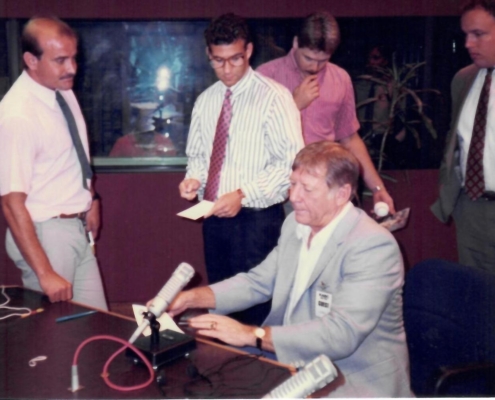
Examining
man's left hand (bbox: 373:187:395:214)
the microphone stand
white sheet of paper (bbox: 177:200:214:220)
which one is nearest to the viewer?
the microphone stand

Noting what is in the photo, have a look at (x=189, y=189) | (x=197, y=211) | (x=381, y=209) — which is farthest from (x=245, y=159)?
(x=381, y=209)

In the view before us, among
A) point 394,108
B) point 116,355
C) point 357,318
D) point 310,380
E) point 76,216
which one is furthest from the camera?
point 394,108

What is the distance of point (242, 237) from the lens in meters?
2.81

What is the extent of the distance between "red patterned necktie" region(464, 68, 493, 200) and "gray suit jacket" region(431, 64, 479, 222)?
0.09 meters

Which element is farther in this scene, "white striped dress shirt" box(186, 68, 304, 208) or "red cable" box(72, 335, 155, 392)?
"white striped dress shirt" box(186, 68, 304, 208)

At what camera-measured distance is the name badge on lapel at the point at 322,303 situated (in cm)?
193

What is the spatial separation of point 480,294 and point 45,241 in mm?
1623

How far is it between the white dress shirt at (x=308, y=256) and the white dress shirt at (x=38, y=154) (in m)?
1.02

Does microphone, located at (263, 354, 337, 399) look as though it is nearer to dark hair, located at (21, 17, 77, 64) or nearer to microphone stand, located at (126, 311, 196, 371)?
microphone stand, located at (126, 311, 196, 371)

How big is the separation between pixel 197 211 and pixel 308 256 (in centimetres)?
63

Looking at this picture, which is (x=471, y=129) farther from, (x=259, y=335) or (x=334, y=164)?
(x=259, y=335)

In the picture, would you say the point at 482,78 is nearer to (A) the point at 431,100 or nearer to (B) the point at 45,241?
(A) the point at 431,100

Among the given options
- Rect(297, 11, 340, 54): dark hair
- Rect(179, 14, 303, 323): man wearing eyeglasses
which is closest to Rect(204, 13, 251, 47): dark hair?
Rect(179, 14, 303, 323): man wearing eyeglasses

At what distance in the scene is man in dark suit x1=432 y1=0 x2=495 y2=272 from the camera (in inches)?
113
